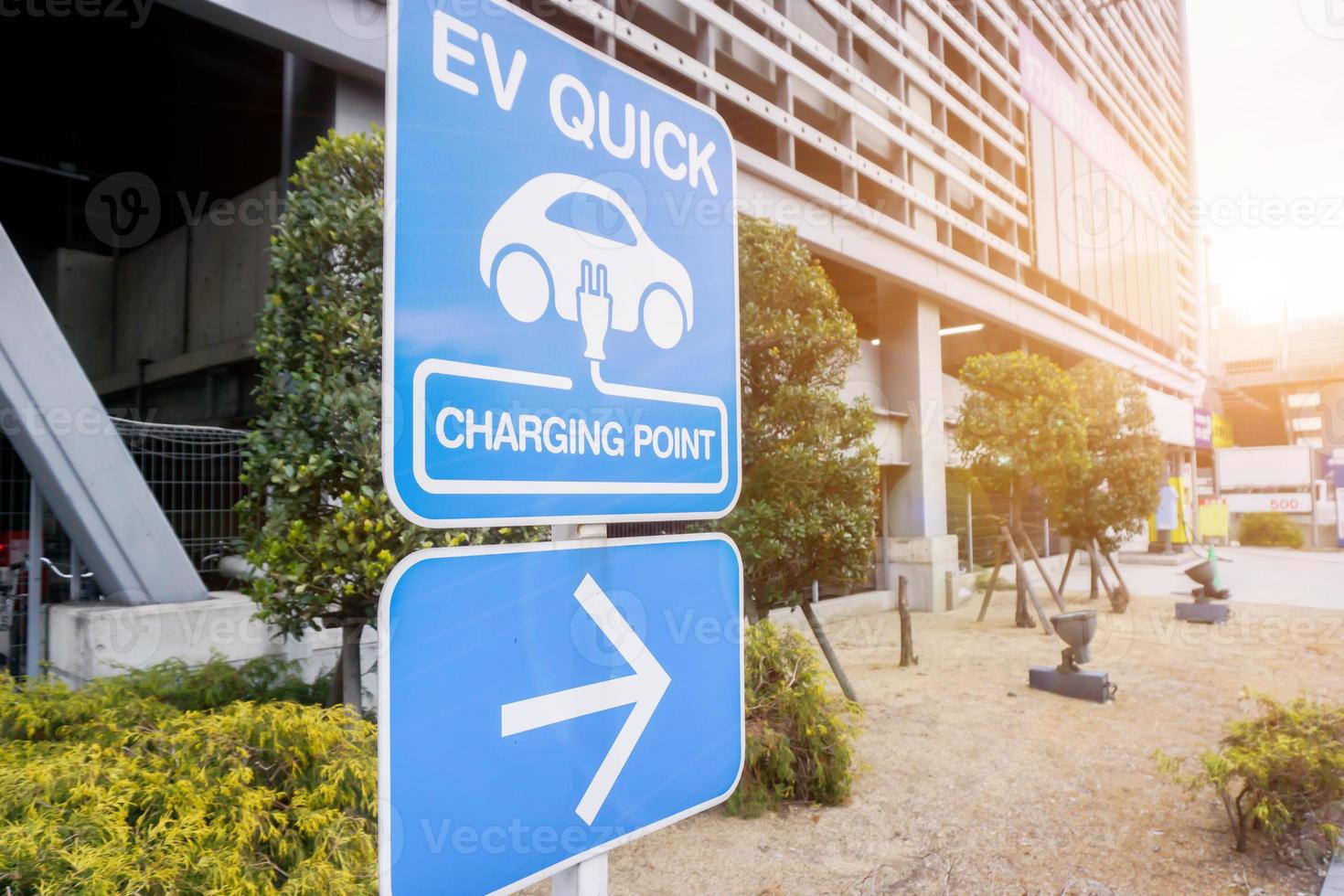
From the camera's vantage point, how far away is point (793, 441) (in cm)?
668

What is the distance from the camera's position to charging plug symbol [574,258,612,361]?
116 centimetres

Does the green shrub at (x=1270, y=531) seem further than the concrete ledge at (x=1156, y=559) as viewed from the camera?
Yes

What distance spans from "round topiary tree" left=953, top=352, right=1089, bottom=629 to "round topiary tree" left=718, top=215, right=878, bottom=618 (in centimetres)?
605

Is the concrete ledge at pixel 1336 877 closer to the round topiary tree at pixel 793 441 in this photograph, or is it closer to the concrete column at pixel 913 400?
the round topiary tree at pixel 793 441

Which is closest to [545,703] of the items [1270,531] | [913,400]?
[913,400]

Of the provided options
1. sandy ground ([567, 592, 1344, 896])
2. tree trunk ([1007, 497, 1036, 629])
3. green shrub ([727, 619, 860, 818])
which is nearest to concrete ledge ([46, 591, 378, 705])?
green shrub ([727, 619, 860, 818])

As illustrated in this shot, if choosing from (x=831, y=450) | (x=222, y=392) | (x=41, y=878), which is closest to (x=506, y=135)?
(x=41, y=878)

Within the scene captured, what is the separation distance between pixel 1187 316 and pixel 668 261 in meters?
36.6

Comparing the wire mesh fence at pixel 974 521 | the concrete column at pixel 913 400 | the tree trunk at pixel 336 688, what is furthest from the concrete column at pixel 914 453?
the tree trunk at pixel 336 688

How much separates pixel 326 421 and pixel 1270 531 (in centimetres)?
3471

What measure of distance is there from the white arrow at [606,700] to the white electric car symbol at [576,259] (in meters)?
0.40

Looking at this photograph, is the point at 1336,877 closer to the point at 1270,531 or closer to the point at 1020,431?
the point at 1020,431

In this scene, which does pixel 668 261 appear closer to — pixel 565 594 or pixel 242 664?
pixel 565 594

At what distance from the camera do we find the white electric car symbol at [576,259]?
42.1 inches
